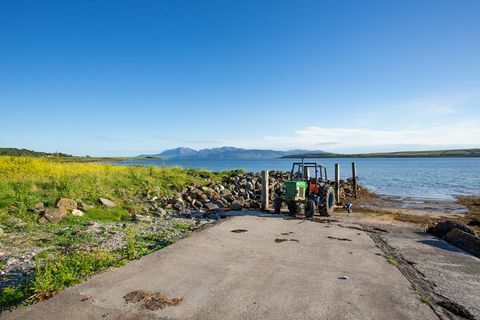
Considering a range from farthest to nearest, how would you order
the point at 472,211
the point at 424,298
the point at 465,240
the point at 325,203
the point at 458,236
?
the point at 472,211 → the point at 325,203 → the point at 458,236 → the point at 465,240 → the point at 424,298

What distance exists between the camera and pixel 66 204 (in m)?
13.9

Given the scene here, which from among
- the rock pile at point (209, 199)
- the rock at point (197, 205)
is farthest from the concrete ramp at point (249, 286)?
the rock at point (197, 205)

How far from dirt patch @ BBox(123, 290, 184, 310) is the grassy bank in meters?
1.30

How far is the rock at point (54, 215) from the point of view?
492 inches

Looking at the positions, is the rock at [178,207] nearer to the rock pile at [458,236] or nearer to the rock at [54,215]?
the rock at [54,215]

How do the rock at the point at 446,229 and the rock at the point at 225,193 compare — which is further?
the rock at the point at 225,193

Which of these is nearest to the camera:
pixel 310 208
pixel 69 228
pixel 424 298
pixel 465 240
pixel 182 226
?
pixel 424 298

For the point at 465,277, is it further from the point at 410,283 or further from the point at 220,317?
the point at 220,317

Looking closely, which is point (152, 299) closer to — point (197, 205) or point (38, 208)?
point (38, 208)

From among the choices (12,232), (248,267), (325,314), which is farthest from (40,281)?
(12,232)

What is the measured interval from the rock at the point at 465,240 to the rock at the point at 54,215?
13671 millimetres

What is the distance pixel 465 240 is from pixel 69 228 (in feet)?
42.7

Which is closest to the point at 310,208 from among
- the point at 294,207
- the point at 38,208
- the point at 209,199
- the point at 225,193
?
the point at 294,207

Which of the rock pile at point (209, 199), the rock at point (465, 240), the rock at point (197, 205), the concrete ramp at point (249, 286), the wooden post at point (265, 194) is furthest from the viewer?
the rock at point (197, 205)
